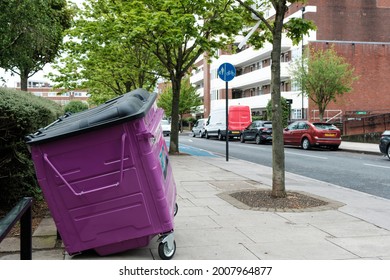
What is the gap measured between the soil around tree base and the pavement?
49 millimetres

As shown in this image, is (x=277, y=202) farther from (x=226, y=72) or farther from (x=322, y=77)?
(x=322, y=77)

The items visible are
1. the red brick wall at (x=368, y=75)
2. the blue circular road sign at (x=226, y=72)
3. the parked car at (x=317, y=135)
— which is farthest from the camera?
the red brick wall at (x=368, y=75)

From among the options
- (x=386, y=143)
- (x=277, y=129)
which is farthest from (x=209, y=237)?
(x=386, y=143)

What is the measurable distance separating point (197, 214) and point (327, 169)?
28.8 feet

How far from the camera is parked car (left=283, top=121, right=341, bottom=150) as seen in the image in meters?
23.2

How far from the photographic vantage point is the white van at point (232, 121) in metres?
36.3

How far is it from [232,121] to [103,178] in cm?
3315

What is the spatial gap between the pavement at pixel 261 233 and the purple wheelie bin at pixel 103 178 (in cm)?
37

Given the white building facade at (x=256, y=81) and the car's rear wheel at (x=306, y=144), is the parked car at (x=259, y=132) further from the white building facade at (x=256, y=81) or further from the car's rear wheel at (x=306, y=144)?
the white building facade at (x=256, y=81)

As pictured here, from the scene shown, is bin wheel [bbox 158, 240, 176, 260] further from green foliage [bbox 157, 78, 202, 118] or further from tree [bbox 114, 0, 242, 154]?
green foliage [bbox 157, 78, 202, 118]

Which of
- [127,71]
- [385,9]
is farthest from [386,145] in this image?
[385,9]

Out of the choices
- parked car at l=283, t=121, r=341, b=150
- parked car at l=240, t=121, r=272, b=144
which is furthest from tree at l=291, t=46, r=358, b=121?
parked car at l=283, t=121, r=341, b=150

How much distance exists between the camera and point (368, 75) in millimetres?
44906

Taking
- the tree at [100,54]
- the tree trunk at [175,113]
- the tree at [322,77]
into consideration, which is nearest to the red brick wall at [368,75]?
the tree at [322,77]
